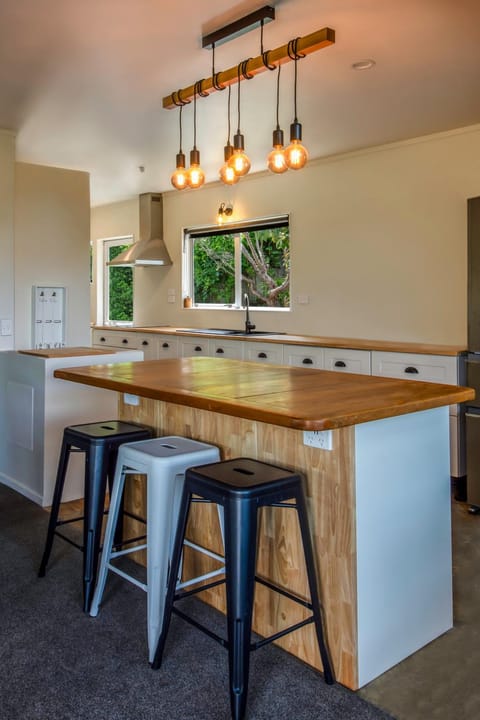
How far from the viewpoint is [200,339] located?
17.4 feet

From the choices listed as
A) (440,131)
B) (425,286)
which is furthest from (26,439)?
(440,131)

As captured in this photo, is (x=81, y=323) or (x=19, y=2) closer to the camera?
(x=19, y=2)

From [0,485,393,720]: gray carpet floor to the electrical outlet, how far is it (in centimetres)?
72

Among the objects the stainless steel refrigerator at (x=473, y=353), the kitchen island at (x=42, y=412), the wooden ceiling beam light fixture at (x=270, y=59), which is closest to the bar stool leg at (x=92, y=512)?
the kitchen island at (x=42, y=412)

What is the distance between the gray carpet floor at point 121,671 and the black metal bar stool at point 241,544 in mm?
101

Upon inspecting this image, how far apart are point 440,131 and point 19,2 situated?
2.90 m

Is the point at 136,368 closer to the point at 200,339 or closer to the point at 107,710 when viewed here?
the point at 107,710

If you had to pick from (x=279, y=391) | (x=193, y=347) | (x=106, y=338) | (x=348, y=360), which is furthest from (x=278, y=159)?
(x=106, y=338)

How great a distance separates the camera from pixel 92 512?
2270mm

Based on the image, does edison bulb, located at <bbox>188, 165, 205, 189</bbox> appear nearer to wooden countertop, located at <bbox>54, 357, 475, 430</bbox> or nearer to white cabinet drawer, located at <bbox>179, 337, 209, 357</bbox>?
wooden countertop, located at <bbox>54, 357, 475, 430</bbox>

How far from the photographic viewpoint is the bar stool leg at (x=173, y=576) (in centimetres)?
181

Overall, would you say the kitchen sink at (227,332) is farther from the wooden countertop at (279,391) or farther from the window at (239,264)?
the wooden countertop at (279,391)

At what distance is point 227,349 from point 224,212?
1625 millimetres

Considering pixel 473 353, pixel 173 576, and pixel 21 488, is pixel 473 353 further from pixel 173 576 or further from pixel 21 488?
pixel 21 488
